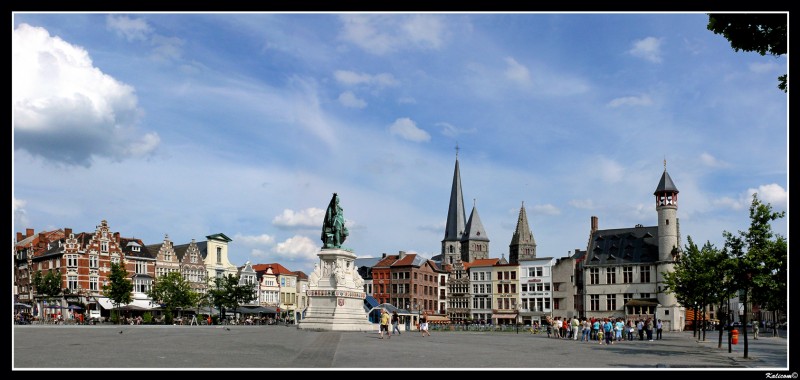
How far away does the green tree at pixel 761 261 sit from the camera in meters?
25.8

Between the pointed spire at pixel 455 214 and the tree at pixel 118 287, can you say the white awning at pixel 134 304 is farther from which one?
the pointed spire at pixel 455 214

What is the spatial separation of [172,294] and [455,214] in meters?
110

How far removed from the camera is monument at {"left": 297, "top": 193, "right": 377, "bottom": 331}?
167 ft

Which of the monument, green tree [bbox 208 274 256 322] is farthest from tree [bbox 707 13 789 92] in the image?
green tree [bbox 208 274 256 322]


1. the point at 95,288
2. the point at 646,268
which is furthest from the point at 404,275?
the point at 95,288

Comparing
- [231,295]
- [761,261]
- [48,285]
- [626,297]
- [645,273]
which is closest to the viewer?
[761,261]

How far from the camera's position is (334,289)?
51406mm

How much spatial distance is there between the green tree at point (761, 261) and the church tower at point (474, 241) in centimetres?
14555

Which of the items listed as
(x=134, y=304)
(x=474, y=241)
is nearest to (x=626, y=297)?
(x=134, y=304)

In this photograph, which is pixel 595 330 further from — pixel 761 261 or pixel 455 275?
pixel 455 275
